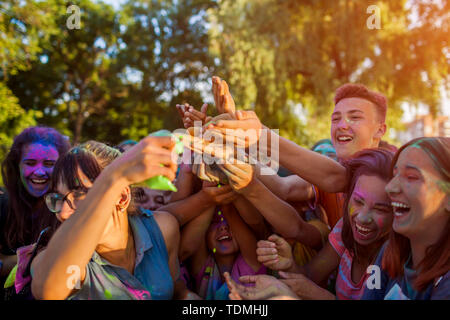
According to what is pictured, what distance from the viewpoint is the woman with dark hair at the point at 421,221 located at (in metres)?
1.39

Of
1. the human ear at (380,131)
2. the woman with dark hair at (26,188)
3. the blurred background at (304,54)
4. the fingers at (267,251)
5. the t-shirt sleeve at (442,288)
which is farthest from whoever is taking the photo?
the blurred background at (304,54)

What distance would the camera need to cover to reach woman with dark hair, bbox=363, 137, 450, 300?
1.39 meters

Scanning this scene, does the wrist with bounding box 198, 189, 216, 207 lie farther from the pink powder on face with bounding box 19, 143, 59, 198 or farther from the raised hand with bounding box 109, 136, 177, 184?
the pink powder on face with bounding box 19, 143, 59, 198

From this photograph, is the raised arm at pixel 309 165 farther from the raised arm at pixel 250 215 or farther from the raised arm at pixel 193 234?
the raised arm at pixel 193 234

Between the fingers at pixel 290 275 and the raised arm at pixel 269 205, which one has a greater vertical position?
the raised arm at pixel 269 205

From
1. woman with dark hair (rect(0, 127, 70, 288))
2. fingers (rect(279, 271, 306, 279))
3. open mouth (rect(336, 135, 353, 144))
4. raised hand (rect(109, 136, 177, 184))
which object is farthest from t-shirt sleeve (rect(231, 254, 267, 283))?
woman with dark hair (rect(0, 127, 70, 288))

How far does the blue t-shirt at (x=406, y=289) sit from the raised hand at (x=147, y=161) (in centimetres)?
97

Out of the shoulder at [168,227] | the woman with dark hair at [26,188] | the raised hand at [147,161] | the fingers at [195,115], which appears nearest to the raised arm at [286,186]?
the fingers at [195,115]

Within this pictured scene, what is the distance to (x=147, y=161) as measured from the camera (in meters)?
1.36

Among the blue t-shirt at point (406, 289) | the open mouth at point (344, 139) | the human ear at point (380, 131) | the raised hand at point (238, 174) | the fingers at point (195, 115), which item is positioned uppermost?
the fingers at point (195, 115)
